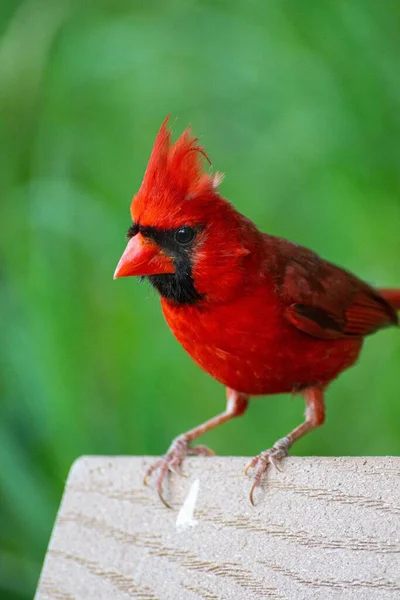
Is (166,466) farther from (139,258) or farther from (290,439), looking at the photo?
(139,258)

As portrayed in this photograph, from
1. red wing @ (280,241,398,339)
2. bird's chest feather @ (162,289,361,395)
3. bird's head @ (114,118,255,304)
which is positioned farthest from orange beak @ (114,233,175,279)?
red wing @ (280,241,398,339)

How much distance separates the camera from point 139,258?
1917 millimetres

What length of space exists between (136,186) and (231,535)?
1882 millimetres

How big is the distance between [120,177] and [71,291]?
488 millimetres

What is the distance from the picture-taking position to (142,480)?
1922 millimetres

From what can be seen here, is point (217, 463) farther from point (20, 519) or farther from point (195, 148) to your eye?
point (20, 519)

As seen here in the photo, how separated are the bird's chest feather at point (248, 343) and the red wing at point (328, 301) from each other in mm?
50

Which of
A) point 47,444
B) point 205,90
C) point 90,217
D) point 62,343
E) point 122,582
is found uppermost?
point 205,90

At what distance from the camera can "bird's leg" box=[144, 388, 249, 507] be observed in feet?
6.29

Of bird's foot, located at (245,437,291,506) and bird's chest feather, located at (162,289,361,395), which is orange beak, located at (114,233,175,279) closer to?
bird's chest feather, located at (162,289,361,395)

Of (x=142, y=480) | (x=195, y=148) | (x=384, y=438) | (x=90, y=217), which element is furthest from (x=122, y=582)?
(x=90, y=217)

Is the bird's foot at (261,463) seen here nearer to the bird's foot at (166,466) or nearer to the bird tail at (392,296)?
the bird's foot at (166,466)

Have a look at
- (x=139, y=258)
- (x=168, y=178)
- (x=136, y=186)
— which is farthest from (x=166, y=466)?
(x=136, y=186)

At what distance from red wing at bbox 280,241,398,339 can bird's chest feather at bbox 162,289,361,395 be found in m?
0.05
